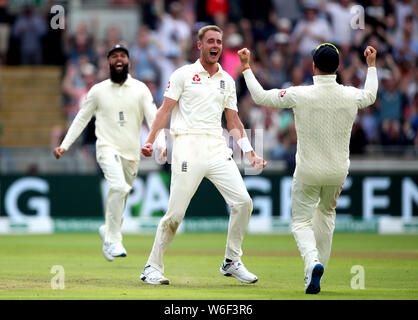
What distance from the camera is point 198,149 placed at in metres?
10.1

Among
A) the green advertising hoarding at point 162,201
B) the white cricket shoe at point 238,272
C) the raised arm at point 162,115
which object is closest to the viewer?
the raised arm at point 162,115

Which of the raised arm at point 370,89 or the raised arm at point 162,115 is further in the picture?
the raised arm at point 162,115

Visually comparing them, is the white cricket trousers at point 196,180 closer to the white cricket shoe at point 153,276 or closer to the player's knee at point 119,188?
the white cricket shoe at point 153,276

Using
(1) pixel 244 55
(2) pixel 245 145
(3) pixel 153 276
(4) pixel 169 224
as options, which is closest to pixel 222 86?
(2) pixel 245 145

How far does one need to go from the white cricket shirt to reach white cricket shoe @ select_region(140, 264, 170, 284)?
4.97 feet

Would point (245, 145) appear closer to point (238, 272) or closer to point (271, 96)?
point (271, 96)

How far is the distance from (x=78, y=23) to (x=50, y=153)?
5.43 m

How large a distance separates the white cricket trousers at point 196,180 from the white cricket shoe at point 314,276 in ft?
4.09

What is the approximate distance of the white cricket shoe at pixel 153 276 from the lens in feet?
33.3

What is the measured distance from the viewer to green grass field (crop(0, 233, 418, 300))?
30.7 ft

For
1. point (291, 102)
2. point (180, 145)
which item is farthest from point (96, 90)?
point (291, 102)

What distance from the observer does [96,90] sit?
1305 cm

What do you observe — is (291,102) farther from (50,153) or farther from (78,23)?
(78,23)

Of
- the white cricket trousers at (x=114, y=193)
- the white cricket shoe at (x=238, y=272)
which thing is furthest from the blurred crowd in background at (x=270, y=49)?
the white cricket shoe at (x=238, y=272)
